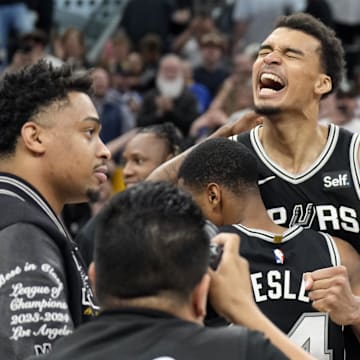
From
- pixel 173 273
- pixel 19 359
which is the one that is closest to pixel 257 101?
pixel 19 359

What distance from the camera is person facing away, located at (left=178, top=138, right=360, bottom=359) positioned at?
4.21 metres

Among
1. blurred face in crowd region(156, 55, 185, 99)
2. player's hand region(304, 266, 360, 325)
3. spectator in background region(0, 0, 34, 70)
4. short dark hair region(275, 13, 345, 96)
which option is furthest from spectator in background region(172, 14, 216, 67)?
player's hand region(304, 266, 360, 325)

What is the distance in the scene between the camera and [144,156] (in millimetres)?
7121

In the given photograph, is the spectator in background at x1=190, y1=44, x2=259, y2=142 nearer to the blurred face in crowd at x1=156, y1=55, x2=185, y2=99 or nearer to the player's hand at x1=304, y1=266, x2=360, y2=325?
the blurred face in crowd at x1=156, y1=55, x2=185, y2=99

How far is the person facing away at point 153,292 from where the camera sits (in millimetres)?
2691

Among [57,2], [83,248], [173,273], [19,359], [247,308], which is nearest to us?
[173,273]

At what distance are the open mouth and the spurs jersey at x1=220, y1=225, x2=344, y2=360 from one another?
0.96m

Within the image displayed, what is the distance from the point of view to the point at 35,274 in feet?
11.2

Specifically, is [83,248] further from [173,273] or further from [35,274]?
[173,273]

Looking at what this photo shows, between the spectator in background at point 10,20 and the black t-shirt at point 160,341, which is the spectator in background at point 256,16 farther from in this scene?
the black t-shirt at point 160,341

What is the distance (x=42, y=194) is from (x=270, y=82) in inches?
66.7

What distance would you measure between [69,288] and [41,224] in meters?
0.25

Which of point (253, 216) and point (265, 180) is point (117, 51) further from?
point (253, 216)

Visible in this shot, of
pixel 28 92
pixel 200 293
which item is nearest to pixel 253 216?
pixel 28 92
